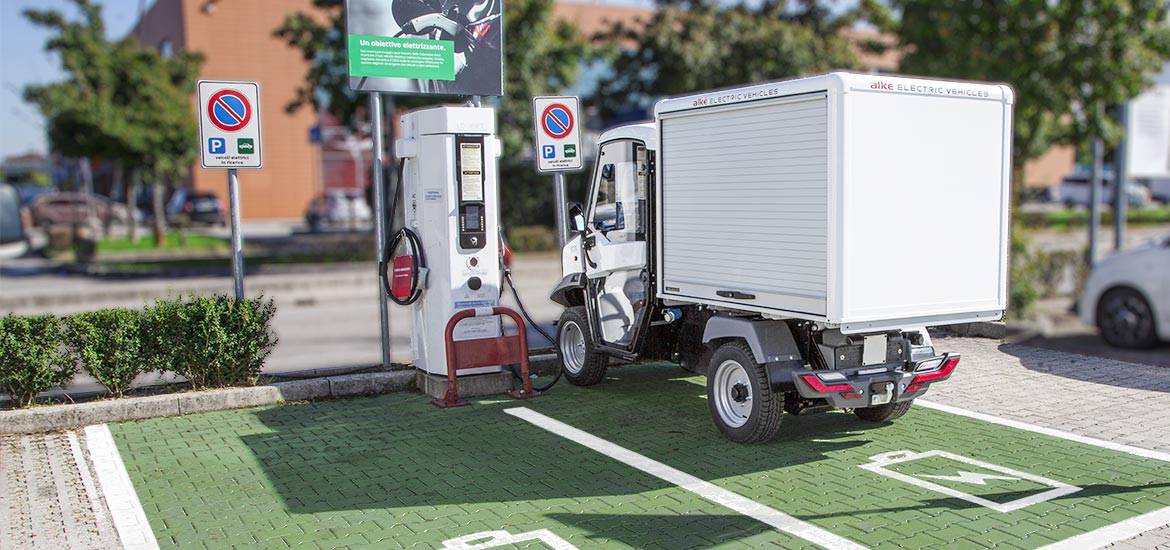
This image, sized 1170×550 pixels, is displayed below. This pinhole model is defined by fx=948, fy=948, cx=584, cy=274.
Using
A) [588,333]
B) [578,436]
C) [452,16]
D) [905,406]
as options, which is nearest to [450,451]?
[578,436]

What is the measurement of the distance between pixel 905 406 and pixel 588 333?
8.89 feet

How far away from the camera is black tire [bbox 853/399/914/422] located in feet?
23.1

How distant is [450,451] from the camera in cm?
660

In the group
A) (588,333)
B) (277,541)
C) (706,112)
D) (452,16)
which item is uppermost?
(452,16)

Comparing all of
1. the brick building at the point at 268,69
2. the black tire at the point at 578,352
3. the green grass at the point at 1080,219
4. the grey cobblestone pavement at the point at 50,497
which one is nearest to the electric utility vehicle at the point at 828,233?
the black tire at the point at 578,352

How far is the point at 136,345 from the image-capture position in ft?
24.7

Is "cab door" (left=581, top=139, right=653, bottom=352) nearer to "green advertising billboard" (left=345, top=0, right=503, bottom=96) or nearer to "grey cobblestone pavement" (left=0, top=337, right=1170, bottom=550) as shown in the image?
"green advertising billboard" (left=345, top=0, right=503, bottom=96)

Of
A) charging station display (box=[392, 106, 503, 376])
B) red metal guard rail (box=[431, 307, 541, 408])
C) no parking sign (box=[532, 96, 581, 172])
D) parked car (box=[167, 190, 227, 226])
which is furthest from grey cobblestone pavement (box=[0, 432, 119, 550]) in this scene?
parked car (box=[167, 190, 227, 226])

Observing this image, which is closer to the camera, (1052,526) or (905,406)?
(1052,526)

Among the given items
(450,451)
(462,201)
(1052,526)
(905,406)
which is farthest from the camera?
(462,201)

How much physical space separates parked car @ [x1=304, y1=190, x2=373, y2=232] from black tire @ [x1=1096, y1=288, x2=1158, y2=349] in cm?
3060

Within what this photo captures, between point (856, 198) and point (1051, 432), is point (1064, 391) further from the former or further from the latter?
point (856, 198)

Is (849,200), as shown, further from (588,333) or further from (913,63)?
(913,63)

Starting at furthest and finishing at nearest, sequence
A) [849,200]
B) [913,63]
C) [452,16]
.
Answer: [913,63]
[452,16]
[849,200]
